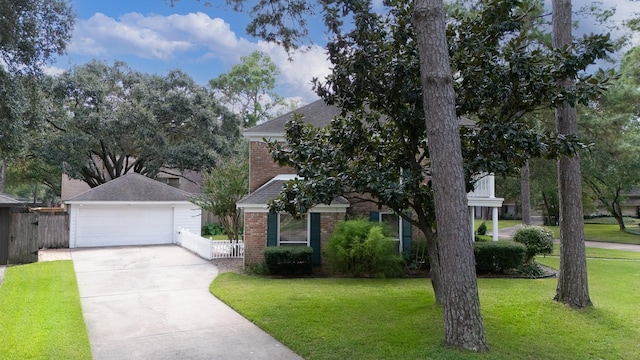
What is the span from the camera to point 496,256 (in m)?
12.3

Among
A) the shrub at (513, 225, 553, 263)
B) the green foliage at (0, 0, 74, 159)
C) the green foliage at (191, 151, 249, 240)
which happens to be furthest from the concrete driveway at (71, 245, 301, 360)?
the shrub at (513, 225, 553, 263)

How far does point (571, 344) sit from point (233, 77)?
38092 millimetres

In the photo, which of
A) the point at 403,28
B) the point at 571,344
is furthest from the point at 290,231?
the point at 571,344

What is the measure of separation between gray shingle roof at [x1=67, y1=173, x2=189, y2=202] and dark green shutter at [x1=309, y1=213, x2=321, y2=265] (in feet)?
33.9

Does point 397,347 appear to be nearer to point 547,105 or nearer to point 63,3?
point 547,105

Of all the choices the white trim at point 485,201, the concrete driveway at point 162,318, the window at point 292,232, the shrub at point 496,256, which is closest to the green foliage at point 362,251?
the window at point 292,232

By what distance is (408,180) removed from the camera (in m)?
7.23

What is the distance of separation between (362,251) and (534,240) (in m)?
6.48

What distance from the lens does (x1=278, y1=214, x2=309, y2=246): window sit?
13.0 m

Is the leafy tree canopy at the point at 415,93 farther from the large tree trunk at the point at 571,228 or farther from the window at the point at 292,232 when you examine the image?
the window at the point at 292,232

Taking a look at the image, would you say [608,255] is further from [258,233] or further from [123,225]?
[123,225]

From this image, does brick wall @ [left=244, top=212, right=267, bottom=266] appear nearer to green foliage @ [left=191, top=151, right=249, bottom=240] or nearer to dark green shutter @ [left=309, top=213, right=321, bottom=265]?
dark green shutter @ [left=309, top=213, right=321, bottom=265]

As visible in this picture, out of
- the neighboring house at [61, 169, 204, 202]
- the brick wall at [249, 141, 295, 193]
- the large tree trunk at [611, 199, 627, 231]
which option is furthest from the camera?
the large tree trunk at [611, 199, 627, 231]

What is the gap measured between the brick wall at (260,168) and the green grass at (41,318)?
642 cm
